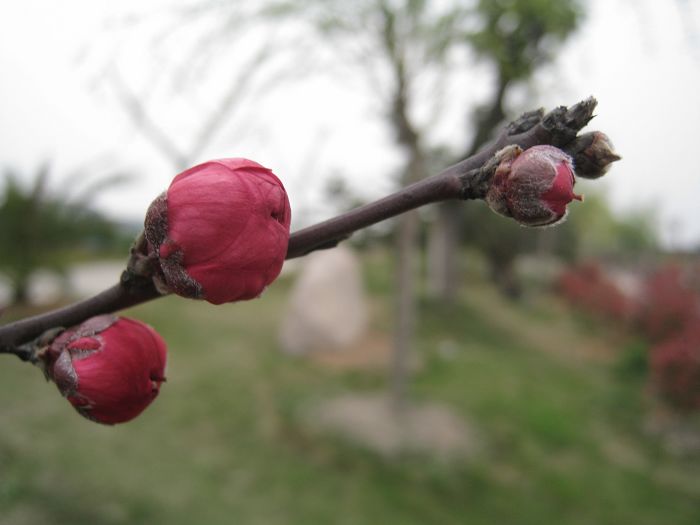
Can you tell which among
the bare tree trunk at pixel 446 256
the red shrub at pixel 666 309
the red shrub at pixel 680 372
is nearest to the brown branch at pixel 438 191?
the red shrub at pixel 680 372

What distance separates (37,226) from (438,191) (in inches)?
345

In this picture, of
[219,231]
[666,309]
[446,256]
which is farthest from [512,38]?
[446,256]

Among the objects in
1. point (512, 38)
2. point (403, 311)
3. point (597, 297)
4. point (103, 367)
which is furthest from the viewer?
point (597, 297)

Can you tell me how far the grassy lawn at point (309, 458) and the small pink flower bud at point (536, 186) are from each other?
342 centimetres

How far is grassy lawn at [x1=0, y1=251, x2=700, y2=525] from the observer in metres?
3.50

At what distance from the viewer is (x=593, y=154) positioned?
0.53 m

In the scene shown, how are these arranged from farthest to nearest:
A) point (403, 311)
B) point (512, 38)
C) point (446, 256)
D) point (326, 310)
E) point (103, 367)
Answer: point (446, 256) < point (326, 310) < point (403, 311) < point (512, 38) < point (103, 367)

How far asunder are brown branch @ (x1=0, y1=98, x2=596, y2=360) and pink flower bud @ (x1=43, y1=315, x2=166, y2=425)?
0.14 feet

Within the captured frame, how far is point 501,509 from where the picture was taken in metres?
3.70

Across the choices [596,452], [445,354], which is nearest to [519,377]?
[445,354]

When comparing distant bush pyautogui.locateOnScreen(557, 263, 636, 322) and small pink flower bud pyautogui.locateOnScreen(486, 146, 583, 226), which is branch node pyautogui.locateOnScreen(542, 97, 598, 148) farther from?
distant bush pyautogui.locateOnScreen(557, 263, 636, 322)

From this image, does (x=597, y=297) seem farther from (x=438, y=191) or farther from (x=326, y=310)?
(x=438, y=191)

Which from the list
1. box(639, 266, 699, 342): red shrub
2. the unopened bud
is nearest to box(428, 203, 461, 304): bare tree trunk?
box(639, 266, 699, 342): red shrub

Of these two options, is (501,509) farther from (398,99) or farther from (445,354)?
(445,354)
